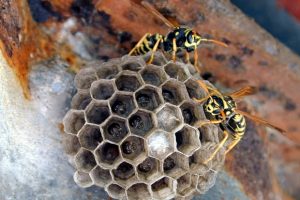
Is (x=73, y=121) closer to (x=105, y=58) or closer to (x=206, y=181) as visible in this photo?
(x=105, y=58)

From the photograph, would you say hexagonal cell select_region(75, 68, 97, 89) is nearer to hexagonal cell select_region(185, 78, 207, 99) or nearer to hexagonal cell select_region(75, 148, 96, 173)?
Result: hexagonal cell select_region(75, 148, 96, 173)

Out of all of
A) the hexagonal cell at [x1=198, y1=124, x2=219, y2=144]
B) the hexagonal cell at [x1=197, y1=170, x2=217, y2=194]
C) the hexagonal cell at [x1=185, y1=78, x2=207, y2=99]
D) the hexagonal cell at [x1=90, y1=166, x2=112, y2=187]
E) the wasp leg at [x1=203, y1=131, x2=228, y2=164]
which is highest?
the hexagonal cell at [x1=185, y1=78, x2=207, y2=99]

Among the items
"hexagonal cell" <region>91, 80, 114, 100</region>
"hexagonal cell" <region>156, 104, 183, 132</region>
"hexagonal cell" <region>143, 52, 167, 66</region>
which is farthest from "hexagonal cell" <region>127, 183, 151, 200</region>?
"hexagonal cell" <region>143, 52, 167, 66</region>

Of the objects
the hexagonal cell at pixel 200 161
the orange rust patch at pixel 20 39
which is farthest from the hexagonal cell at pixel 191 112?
the orange rust patch at pixel 20 39

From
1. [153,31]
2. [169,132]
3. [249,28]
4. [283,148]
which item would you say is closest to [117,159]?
[169,132]

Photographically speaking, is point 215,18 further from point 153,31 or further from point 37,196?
point 37,196

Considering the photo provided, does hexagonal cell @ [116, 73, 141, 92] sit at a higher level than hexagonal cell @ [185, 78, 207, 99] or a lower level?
lower
